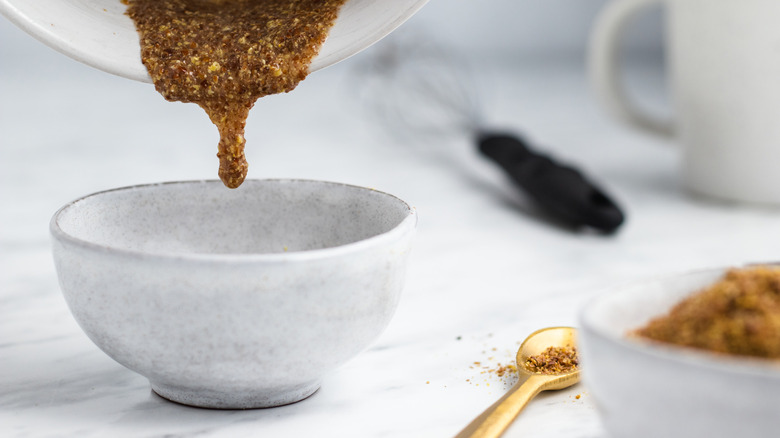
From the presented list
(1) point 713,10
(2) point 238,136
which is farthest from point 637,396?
(1) point 713,10

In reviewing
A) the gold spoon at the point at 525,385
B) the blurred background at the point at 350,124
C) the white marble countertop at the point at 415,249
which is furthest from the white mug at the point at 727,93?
the gold spoon at the point at 525,385

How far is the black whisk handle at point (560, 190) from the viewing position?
119 cm

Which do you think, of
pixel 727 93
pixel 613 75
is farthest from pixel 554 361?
pixel 613 75

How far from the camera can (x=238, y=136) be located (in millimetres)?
798

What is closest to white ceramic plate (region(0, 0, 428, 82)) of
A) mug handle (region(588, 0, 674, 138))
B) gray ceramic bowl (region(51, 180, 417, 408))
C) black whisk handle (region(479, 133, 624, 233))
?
gray ceramic bowl (region(51, 180, 417, 408))

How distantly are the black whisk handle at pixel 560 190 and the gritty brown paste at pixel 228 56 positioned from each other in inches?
20.1

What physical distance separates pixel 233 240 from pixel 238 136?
0.35 feet

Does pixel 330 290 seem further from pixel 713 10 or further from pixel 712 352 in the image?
pixel 713 10

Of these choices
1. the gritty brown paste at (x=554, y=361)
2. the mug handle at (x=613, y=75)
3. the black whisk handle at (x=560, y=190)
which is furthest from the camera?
the mug handle at (x=613, y=75)

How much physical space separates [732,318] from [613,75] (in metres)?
1.04

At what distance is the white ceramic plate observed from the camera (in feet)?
2.48

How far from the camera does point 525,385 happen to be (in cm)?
69

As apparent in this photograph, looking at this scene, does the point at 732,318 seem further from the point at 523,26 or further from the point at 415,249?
the point at 523,26

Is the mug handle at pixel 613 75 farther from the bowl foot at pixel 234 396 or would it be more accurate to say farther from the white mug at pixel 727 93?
the bowl foot at pixel 234 396
